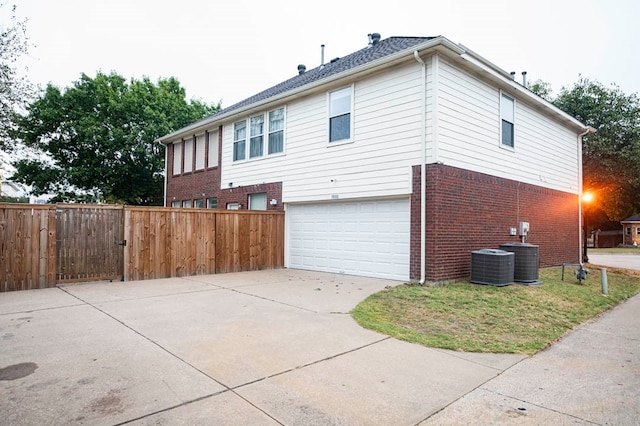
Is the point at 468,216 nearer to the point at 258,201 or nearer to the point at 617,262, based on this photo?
the point at 258,201

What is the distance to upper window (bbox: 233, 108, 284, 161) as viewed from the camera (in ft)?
41.3

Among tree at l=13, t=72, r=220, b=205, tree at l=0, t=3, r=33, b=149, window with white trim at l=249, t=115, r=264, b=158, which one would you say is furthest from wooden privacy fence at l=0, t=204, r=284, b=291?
tree at l=13, t=72, r=220, b=205

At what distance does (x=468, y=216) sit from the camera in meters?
9.27

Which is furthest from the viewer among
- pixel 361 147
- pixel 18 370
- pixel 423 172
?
A: pixel 361 147

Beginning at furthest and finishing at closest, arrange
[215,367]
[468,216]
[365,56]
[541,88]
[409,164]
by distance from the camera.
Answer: [541,88]
[365,56]
[468,216]
[409,164]
[215,367]

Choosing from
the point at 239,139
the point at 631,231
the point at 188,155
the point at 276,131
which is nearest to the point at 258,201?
the point at 276,131

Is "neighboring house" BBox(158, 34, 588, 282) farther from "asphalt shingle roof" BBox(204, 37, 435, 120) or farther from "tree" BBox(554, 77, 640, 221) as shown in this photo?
"tree" BBox(554, 77, 640, 221)

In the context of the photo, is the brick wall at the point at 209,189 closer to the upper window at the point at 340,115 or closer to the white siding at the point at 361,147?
the white siding at the point at 361,147

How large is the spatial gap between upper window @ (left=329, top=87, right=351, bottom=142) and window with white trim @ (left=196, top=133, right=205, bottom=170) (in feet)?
26.0

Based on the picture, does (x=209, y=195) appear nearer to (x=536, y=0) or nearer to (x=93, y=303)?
(x=93, y=303)

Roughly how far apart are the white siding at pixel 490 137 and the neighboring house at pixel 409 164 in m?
0.04

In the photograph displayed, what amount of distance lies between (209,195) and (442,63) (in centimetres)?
1068

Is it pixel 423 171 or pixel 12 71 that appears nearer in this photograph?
pixel 423 171

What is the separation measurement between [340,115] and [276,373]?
825cm
